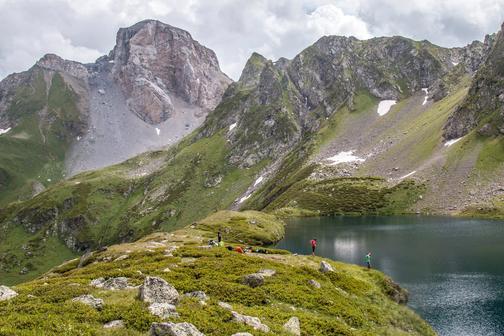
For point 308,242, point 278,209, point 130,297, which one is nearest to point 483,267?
point 308,242

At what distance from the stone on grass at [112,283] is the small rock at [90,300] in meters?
4.67

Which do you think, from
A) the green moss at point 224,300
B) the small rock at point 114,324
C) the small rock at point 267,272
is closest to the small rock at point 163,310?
the green moss at point 224,300

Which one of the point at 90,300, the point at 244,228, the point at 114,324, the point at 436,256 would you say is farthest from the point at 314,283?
the point at 244,228

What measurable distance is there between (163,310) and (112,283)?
10.6 m

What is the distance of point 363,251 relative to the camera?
101500mm

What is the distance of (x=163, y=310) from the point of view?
76.6 feet

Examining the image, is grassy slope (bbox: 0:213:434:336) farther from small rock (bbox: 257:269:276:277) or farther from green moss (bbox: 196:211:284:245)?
green moss (bbox: 196:211:284:245)

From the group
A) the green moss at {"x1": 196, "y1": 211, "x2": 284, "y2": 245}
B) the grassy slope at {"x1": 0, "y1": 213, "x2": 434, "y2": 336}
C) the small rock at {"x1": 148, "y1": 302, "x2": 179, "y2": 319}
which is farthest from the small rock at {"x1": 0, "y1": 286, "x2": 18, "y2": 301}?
the green moss at {"x1": 196, "y1": 211, "x2": 284, "y2": 245}

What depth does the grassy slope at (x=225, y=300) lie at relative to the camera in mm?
21625

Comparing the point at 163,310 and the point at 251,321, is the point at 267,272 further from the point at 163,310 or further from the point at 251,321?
the point at 163,310

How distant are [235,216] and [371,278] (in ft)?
320

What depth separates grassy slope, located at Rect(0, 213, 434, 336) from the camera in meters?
21.6

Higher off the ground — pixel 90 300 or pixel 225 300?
pixel 90 300

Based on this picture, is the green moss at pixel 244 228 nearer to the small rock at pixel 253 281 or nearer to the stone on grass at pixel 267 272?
the stone on grass at pixel 267 272
